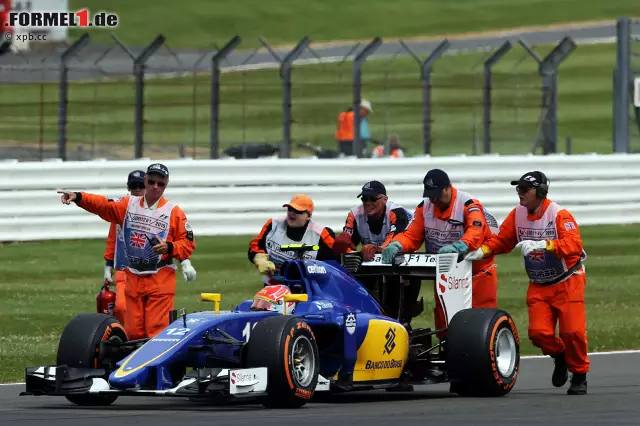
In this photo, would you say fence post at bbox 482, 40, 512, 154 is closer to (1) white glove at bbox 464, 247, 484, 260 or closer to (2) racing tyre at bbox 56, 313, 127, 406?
(1) white glove at bbox 464, 247, 484, 260

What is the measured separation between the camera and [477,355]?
11.5 metres

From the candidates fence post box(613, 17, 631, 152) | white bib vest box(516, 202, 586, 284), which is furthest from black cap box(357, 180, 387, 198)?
fence post box(613, 17, 631, 152)

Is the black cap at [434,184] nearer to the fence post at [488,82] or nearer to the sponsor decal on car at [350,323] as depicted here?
the sponsor decal on car at [350,323]

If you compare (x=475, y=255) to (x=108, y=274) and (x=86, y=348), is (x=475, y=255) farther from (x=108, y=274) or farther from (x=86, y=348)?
(x=108, y=274)

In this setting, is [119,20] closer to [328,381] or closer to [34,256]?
[34,256]

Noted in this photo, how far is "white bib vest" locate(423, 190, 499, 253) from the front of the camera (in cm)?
1260

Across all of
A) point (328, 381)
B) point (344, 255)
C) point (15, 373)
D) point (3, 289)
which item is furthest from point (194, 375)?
point (3, 289)

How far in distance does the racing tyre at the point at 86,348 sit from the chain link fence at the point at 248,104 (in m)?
9.21

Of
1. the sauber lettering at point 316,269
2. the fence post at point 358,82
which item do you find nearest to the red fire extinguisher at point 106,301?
the sauber lettering at point 316,269

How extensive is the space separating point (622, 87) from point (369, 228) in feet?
39.5

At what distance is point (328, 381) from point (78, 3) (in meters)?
41.2

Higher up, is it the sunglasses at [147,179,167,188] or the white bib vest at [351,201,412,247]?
the sunglasses at [147,179,167,188]

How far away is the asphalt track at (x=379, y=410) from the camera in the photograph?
31.6ft

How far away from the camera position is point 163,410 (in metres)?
10.6
